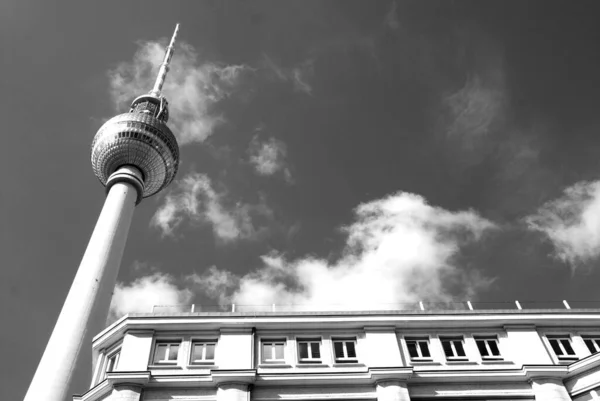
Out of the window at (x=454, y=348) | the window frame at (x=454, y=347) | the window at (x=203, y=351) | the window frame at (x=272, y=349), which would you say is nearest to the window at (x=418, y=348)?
the window frame at (x=454, y=347)

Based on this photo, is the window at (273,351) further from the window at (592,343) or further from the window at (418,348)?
the window at (592,343)

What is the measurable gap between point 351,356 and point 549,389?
12.4 m

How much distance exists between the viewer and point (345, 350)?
33688 millimetres

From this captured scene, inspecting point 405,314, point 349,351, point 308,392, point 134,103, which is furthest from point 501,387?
point 134,103

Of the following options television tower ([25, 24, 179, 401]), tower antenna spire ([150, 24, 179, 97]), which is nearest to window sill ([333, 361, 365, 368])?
television tower ([25, 24, 179, 401])

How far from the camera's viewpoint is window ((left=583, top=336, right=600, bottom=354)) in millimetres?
34219

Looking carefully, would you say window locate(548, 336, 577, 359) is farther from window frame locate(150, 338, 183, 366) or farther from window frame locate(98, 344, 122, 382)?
window frame locate(98, 344, 122, 382)

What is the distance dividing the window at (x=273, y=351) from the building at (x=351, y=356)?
0.22 feet

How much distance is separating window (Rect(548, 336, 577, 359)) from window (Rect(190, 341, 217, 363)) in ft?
76.3

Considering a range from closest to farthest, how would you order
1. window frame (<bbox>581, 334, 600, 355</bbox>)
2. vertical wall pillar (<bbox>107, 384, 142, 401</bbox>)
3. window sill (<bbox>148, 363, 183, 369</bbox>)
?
vertical wall pillar (<bbox>107, 384, 142, 401</bbox>), window sill (<bbox>148, 363, 183, 369</bbox>), window frame (<bbox>581, 334, 600, 355</bbox>)

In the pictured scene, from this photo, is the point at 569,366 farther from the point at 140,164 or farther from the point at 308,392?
the point at 140,164

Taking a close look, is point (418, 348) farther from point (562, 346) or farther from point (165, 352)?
point (165, 352)

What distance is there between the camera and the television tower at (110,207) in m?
43.6

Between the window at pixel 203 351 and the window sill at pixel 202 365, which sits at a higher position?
the window at pixel 203 351
